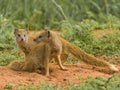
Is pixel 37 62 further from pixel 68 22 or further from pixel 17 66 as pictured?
pixel 68 22

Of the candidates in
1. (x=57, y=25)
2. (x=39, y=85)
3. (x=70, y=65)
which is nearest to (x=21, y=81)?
(x=39, y=85)

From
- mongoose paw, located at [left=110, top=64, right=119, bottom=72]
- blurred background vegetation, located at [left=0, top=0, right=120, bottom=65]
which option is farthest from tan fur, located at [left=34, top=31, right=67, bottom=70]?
blurred background vegetation, located at [left=0, top=0, right=120, bottom=65]

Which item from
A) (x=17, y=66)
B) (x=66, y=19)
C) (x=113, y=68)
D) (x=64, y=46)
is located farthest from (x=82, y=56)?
(x=66, y=19)

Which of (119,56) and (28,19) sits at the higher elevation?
(28,19)

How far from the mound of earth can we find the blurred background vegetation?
1.26 metres

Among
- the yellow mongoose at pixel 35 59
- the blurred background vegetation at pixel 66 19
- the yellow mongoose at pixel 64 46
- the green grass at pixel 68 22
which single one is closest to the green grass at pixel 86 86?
the green grass at pixel 68 22

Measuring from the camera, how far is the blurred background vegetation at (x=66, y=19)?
8.17m

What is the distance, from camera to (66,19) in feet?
33.6

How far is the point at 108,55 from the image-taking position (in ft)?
25.4

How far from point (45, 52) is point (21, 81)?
2.53 feet

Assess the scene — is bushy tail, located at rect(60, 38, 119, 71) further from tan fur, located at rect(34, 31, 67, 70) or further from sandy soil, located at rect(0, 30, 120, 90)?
tan fur, located at rect(34, 31, 67, 70)

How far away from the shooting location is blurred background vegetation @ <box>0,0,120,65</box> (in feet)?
26.8

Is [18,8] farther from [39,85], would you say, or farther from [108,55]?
[39,85]

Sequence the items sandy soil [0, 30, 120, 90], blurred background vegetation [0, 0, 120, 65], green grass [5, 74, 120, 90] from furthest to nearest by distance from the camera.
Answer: blurred background vegetation [0, 0, 120, 65] → sandy soil [0, 30, 120, 90] → green grass [5, 74, 120, 90]
